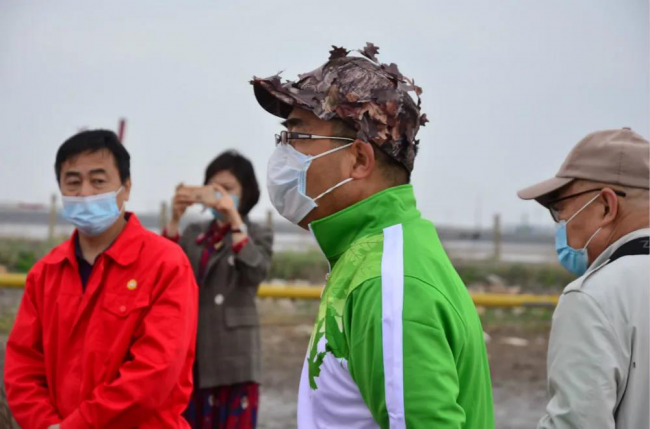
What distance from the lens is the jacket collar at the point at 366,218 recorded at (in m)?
2.19

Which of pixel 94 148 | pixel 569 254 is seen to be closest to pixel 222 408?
pixel 94 148

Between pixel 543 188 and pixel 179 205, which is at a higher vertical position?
pixel 543 188

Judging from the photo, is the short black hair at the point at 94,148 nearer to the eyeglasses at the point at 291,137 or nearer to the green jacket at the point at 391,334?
the eyeglasses at the point at 291,137

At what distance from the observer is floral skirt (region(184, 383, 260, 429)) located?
15.1ft

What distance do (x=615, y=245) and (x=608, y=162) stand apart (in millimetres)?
315

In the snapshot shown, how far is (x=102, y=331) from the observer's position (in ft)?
10.9

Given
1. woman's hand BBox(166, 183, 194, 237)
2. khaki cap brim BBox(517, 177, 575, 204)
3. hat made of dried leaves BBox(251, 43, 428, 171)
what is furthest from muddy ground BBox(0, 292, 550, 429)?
khaki cap brim BBox(517, 177, 575, 204)

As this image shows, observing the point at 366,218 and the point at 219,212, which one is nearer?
the point at 366,218

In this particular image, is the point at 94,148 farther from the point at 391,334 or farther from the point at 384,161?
the point at 391,334

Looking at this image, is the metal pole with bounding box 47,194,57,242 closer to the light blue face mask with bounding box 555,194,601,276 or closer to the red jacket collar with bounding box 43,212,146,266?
the red jacket collar with bounding box 43,212,146,266

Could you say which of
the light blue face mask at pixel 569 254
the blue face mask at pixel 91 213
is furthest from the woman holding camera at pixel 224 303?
the light blue face mask at pixel 569 254

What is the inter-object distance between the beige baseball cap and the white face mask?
1053mm

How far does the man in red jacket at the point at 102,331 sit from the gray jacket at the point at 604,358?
5.15 ft

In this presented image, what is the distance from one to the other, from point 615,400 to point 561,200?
2.67 ft
